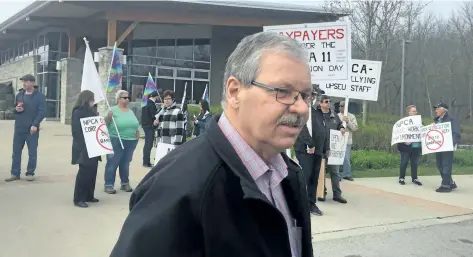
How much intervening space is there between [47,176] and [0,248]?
15.0ft

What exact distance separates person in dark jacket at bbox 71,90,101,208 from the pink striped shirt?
5.73m

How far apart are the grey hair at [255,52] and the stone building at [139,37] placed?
62.4 feet

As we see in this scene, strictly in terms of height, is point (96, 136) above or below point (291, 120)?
below

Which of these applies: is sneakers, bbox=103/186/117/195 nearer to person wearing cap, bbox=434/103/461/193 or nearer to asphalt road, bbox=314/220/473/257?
asphalt road, bbox=314/220/473/257

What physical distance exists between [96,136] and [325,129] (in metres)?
3.53

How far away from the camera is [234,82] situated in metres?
1.65

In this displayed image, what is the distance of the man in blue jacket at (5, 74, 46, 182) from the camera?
837 cm

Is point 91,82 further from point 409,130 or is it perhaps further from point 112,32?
point 112,32

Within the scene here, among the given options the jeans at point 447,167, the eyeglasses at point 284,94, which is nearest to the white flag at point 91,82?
the eyeglasses at point 284,94

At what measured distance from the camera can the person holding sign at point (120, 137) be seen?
781cm

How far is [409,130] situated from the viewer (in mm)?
10430

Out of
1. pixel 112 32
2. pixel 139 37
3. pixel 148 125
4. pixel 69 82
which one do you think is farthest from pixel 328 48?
pixel 139 37

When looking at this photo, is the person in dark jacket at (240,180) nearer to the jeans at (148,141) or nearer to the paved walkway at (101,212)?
the paved walkway at (101,212)

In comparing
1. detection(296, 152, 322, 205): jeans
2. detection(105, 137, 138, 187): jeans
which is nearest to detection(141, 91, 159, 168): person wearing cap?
detection(105, 137, 138, 187): jeans
